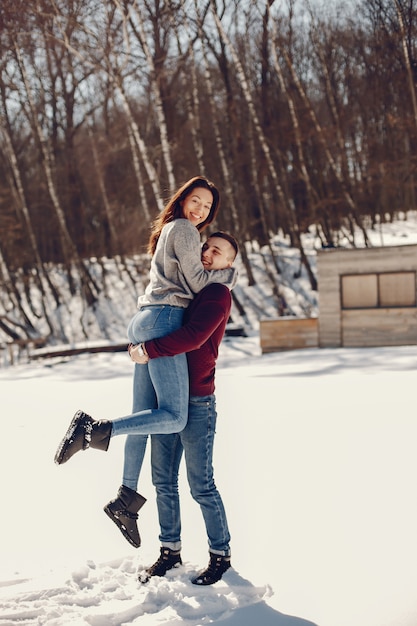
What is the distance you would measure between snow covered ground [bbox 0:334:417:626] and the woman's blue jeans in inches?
23.3

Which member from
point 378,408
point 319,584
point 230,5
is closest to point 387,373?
point 378,408

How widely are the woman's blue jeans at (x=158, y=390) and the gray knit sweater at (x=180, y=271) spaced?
6 cm

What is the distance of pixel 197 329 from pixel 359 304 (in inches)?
433

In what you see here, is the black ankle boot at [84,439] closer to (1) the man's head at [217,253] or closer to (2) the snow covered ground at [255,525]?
(2) the snow covered ground at [255,525]

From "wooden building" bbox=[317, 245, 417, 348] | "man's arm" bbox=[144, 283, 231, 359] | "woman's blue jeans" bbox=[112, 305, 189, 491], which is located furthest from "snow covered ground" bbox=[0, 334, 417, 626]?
"wooden building" bbox=[317, 245, 417, 348]

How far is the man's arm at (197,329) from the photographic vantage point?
2910 millimetres

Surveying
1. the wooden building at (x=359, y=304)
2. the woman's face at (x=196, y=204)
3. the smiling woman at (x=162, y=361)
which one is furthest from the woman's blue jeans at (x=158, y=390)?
the wooden building at (x=359, y=304)

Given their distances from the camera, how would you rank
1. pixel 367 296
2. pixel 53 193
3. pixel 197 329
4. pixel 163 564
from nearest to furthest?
pixel 197 329 → pixel 163 564 → pixel 367 296 → pixel 53 193

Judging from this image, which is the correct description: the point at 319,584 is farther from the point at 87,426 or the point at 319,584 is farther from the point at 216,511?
the point at 87,426

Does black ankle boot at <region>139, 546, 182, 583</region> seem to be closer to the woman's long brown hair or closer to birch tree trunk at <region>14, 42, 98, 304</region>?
the woman's long brown hair

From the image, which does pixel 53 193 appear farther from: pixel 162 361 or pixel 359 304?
pixel 162 361

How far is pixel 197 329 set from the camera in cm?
292

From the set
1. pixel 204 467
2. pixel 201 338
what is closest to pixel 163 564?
pixel 204 467

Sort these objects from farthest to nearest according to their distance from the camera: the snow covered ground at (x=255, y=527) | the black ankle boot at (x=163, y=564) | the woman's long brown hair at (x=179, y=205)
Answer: the woman's long brown hair at (x=179, y=205) < the black ankle boot at (x=163, y=564) < the snow covered ground at (x=255, y=527)
